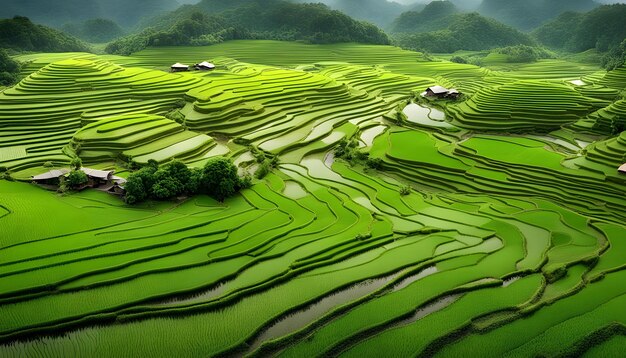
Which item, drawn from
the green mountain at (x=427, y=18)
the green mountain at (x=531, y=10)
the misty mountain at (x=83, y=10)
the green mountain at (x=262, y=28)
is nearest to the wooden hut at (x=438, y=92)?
the green mountain at (x=262, y=28)

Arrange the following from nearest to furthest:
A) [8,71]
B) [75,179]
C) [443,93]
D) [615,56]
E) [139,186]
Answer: [139,186], [75,179], [443,93], [8,71], [615,56]

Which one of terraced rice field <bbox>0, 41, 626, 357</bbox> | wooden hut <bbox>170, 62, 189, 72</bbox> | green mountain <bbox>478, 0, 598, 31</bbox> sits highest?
green mountain <bbox>478, 0, 598, 31</bbox>

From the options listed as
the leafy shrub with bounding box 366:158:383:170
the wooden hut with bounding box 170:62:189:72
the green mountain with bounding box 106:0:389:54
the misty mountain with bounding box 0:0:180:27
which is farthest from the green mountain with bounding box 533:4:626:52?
the misty mountain with bounding box 0:0:180:27

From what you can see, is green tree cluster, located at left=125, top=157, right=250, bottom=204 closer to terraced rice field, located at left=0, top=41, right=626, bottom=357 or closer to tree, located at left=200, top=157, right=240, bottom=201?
tree, located at left=200, top=157, right=240, bottom=201

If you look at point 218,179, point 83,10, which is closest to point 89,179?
point 218,179

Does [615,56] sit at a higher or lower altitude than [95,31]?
lower

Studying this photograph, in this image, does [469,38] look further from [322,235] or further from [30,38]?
[322,235]
